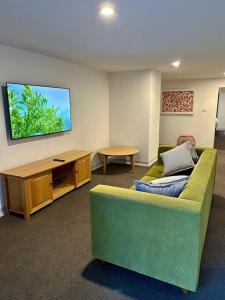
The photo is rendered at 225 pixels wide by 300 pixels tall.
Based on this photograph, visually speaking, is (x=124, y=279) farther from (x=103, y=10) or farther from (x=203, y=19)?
(x=203, y=19)

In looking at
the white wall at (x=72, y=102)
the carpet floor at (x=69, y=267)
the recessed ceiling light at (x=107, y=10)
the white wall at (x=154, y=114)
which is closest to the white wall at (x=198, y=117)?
the white wall at (x=154, y=114)

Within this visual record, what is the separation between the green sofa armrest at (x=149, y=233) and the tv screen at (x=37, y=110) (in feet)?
6.01

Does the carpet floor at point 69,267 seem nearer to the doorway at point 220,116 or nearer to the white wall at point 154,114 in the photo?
the white wall at point 154,114

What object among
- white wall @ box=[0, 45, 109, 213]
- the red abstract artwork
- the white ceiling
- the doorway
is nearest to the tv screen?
white wall @ box=[0, 45, 109, 213]

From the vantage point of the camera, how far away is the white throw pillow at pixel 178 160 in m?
3.19

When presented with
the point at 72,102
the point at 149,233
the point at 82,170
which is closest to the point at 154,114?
the point at 72,102

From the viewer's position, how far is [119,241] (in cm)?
189

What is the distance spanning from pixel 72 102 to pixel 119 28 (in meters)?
2.27

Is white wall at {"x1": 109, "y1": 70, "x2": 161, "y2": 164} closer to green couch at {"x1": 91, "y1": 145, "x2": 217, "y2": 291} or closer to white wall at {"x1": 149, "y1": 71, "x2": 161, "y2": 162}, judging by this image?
white wall at {"x1": 149, "y1": 71, "x2": 161, "y2": 162}

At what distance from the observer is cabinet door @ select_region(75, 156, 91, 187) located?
12.9 ft

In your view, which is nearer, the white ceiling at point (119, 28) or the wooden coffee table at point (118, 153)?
the white ceiling at point (119, 28)

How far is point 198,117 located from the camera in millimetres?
7055

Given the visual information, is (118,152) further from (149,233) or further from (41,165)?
(149,233)

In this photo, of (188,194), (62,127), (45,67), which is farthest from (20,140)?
(188,194)
